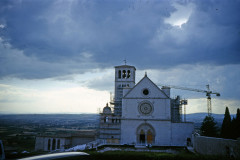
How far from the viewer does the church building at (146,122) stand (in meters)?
37.1

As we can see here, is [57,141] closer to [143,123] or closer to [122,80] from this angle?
[143,123]

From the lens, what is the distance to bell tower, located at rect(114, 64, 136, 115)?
148 feet

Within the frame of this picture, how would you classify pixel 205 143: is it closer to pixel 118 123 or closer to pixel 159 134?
pixel 159 134

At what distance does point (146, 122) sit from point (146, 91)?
584 centimetres

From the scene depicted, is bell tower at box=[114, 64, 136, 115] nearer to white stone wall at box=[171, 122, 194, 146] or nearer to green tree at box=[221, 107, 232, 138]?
white stone wall at box=[171, 122, 194, 146]

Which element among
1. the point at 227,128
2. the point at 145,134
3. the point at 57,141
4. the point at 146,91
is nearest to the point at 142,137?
the point at 145,134

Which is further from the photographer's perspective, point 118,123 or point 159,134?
point 118,123

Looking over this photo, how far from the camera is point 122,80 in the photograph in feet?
148

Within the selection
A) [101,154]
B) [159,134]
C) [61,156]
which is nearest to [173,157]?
[101,154]

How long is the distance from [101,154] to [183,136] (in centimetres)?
2227

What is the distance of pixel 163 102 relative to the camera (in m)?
38.3

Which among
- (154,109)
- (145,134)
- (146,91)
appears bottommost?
(145,134)

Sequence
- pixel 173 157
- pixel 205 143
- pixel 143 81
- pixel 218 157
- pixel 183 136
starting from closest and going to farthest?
pixel 218 157
pixel 173 157
pixel 205 143
pixel 183 136
pixel 143 81

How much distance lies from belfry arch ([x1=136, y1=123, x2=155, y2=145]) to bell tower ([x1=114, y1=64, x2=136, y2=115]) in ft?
26.5
